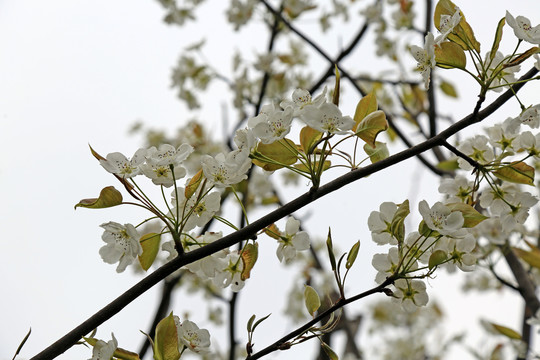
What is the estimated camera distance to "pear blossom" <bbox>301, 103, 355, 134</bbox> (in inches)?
24.0

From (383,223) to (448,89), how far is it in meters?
1.60

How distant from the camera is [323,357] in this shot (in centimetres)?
183

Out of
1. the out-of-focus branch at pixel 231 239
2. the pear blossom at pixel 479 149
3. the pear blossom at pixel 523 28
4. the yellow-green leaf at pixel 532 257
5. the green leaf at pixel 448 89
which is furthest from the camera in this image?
the green leaf at pixel 448 89

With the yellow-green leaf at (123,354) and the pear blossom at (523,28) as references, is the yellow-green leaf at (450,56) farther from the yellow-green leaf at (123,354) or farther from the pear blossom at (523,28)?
the yellow-green leaf at (123,354)

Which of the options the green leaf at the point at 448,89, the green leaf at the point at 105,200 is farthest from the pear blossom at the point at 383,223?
the green leaf at the point at 448,89

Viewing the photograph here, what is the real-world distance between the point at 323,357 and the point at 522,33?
55.3 inches

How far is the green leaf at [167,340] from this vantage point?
66 cm

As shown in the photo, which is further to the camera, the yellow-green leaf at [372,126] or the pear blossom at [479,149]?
the pear blossom at [479,149]

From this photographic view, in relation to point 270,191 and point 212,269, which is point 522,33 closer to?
point 212,269

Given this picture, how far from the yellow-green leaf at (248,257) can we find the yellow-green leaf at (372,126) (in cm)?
21

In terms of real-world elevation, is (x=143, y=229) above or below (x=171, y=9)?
below

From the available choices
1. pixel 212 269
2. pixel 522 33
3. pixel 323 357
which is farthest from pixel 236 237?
pixel 323 357

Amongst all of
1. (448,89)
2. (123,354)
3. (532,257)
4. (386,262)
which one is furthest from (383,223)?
(448,89)

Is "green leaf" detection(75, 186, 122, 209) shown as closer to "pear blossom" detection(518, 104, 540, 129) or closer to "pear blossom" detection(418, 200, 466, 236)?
"pear blossom" detection(418, 200, 466, 236)
